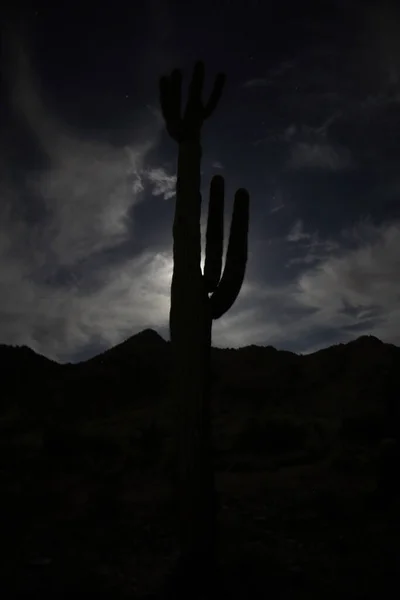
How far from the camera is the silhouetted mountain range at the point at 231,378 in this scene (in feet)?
76.1

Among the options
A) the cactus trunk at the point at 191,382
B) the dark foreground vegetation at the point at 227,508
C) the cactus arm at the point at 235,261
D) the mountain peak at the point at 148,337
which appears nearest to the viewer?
the cactus trunk at the point at 191,382

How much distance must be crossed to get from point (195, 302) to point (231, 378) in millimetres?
22578

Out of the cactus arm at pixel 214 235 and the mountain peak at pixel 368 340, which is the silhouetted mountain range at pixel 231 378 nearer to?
the mountain peak at pixel 368 340

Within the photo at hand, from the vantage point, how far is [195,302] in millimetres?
4652

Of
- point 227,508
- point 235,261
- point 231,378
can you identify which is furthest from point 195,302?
point 231,378

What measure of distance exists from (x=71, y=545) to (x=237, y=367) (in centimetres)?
2288

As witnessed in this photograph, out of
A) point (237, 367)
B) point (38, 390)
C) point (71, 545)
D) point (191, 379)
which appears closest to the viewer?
point (191, 379)

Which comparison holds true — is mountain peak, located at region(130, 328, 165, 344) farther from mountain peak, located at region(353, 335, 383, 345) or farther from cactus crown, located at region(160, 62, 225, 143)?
cactus crown, located at region(160, 62, 225, 143)

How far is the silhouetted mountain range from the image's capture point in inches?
914

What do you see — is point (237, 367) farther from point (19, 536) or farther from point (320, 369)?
point (19, 536)

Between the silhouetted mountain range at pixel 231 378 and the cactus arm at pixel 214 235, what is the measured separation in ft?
56.6

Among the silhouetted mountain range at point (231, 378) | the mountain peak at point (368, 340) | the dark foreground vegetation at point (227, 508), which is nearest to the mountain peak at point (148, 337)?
the silhouetted mountain range at point (231, 378)

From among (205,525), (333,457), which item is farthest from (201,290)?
(333,457)

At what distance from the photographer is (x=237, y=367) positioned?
91.5 ft
